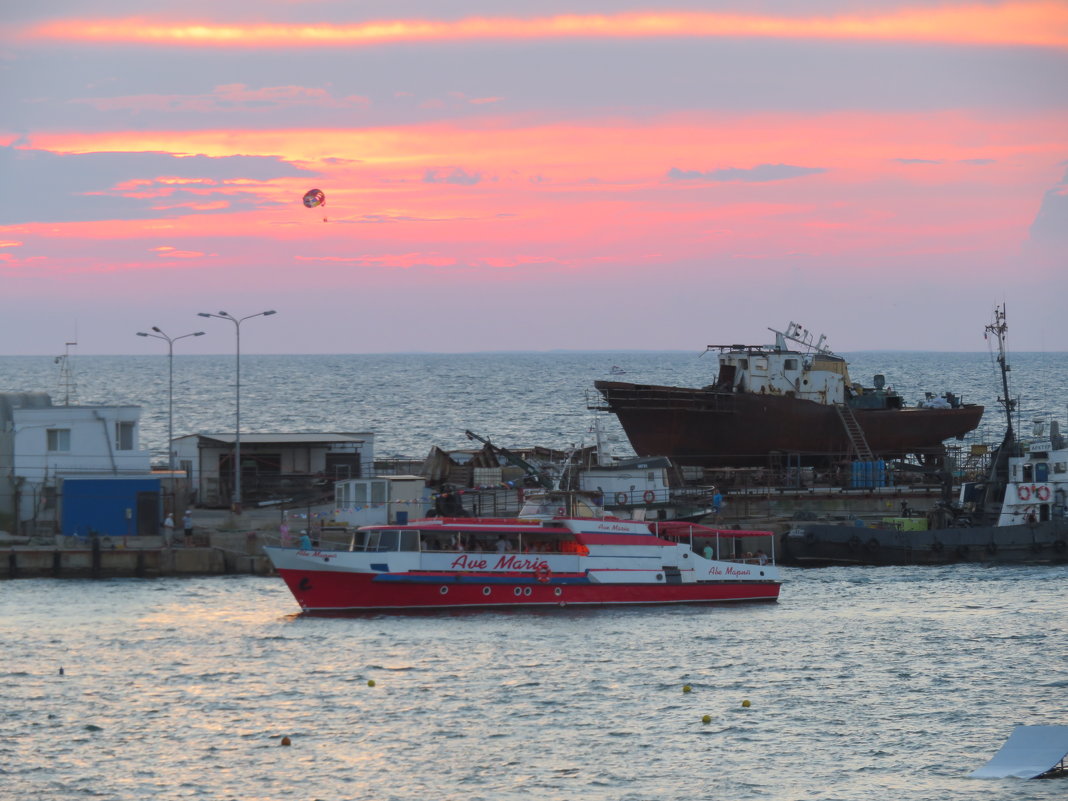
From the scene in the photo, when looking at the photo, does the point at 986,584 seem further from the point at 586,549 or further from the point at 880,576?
the point at 586,549

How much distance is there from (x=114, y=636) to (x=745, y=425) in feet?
153

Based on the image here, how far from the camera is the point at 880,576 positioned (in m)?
61.7

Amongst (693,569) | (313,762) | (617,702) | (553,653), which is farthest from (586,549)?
(313,762)

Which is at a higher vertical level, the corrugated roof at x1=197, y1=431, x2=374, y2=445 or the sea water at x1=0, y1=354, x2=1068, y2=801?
the corrugated roof at x1=197, y1=431, x2=374, y2=445

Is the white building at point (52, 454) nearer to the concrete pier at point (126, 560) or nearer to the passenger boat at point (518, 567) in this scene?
the concrete pier at point (126, 560)

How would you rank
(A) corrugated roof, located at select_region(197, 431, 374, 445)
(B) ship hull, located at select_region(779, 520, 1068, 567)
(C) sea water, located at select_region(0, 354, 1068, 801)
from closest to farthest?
(C) sea water, located at select_region(0, 354, 1068, 801)
(B) ship hull, located at select_region(779, 520, 1068, 567)
(A) corrugated roof, located at select_region(197, 431, 374, 445)

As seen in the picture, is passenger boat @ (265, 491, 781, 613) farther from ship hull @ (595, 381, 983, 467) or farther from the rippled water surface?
ship hull @ (595, 381, 983, 467)

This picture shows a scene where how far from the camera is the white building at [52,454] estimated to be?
207 ft

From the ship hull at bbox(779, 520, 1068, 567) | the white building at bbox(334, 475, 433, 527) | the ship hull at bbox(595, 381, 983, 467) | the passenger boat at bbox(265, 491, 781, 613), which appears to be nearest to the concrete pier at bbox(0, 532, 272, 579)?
the white building at bbox(334, 475, 433, 527)

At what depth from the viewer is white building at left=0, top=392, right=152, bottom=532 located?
63062 millimetres

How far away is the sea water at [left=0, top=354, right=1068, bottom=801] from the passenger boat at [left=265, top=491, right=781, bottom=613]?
90 centimetres

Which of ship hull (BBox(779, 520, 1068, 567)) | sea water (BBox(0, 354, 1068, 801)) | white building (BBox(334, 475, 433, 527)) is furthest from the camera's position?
ship hull (BBox(779, 520, 1068, 567))

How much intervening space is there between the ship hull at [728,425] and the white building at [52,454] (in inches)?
1183

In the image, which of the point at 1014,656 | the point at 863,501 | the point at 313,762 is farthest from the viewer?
the point at 863,501
